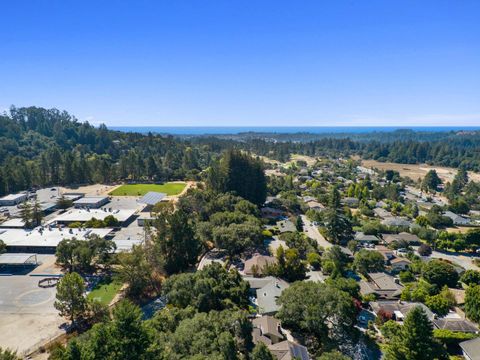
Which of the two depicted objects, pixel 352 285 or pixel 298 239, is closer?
pixel 352 285

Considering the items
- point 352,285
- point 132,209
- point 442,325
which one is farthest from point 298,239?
point 132,209

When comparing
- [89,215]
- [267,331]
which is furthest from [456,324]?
[89,215]

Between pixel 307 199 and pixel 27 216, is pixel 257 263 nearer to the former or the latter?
pixel 307 199

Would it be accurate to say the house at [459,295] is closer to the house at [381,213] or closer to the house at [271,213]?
the house at [381,213]

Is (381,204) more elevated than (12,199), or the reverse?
(12,199)

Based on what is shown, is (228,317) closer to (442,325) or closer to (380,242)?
(442,325)

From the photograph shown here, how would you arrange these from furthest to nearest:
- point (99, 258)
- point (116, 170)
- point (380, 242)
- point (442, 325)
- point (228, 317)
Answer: point (116, 170), point (380, 242), point (99, 258), point (442, 325), point (228, 317)
